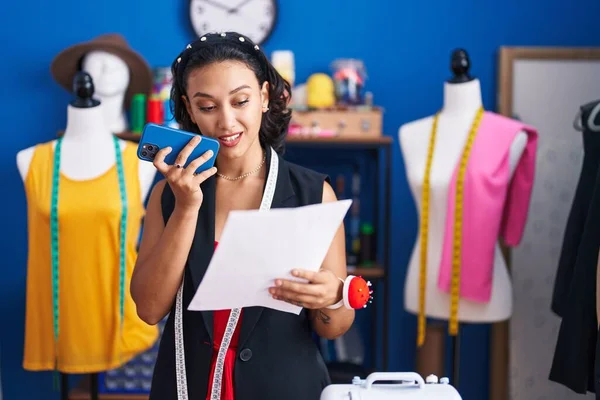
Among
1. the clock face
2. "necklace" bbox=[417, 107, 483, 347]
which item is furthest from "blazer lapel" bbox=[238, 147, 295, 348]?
the clock face

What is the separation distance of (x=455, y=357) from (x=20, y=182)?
223 cm

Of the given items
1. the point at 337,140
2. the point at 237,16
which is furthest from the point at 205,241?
the point at 237,16

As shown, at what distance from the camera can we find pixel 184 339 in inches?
66.9

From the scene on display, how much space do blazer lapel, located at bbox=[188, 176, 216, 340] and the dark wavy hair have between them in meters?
0.17

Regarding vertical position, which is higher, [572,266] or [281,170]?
[281,170]

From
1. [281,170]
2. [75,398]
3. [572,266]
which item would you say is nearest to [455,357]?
[572,266]

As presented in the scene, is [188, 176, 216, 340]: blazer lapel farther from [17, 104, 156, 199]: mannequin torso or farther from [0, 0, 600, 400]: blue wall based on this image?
[0, 0, 600, 400]: blue wall

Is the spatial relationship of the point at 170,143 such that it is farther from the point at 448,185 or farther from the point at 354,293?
the point at 448,185

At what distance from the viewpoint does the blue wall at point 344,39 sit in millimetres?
3916

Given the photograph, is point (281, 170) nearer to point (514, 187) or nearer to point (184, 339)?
point (184, 339)

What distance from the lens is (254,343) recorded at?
1666mm

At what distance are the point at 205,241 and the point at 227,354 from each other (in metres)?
0.23

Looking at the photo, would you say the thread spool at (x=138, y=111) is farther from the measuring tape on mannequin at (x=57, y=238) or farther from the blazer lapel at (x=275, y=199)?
the blazer lapel at (x=275, y=199)

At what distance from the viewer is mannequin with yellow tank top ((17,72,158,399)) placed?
9.70 ft
